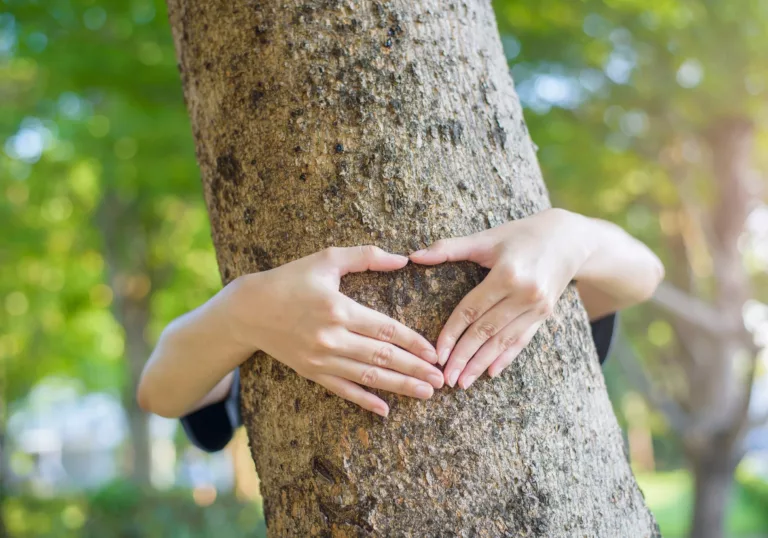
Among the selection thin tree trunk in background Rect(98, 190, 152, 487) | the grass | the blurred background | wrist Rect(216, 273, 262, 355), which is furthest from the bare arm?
the grass

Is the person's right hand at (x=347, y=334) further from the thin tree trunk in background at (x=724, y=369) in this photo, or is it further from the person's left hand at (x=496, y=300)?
the thin tree trunk in background at (x=724, y=369)

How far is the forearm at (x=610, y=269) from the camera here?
1.53 meters

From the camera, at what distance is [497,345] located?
1.32 m

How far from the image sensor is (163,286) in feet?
42.1

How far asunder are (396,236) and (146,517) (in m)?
8.64

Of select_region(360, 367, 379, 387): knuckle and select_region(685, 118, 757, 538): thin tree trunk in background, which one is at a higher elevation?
select_region(360, 367, 379, 387): knuckle

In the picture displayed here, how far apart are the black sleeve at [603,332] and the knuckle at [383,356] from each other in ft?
3.07

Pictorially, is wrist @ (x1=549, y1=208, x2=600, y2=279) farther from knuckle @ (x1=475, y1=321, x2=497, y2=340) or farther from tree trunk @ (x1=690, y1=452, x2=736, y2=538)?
tree trunk @ (x1=690, y1=452, x2=736, y2=538)

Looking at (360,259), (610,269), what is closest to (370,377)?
(360,259)

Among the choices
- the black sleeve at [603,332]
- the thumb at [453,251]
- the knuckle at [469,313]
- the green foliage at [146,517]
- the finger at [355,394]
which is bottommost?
the green foliage at [146,517]

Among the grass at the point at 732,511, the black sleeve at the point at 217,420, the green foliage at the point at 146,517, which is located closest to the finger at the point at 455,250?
the black sleeve at the point at 217,420

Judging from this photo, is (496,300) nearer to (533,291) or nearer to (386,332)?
(533,291)

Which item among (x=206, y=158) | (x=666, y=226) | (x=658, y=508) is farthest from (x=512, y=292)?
(x=658, y=508)

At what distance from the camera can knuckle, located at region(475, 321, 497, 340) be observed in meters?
1.31
